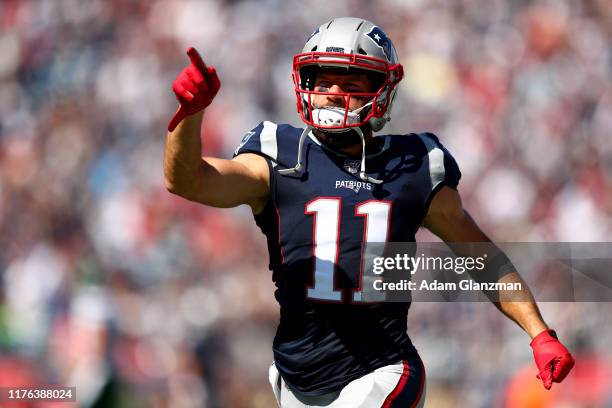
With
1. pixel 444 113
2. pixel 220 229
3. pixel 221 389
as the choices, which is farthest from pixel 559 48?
pixel 221 389

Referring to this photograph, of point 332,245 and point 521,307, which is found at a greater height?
point 332,245

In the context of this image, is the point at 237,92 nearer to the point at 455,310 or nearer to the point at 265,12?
the point at 265,12

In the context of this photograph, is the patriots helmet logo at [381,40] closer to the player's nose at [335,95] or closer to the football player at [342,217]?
the football player at [342,217]

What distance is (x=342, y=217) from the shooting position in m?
3.12

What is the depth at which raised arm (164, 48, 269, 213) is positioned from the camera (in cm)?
257

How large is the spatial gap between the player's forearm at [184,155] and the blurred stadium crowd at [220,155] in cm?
325

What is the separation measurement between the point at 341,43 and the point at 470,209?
396 centimetres

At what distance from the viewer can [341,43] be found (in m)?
3.18

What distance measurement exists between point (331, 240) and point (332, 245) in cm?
2

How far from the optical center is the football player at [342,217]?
3.11m
